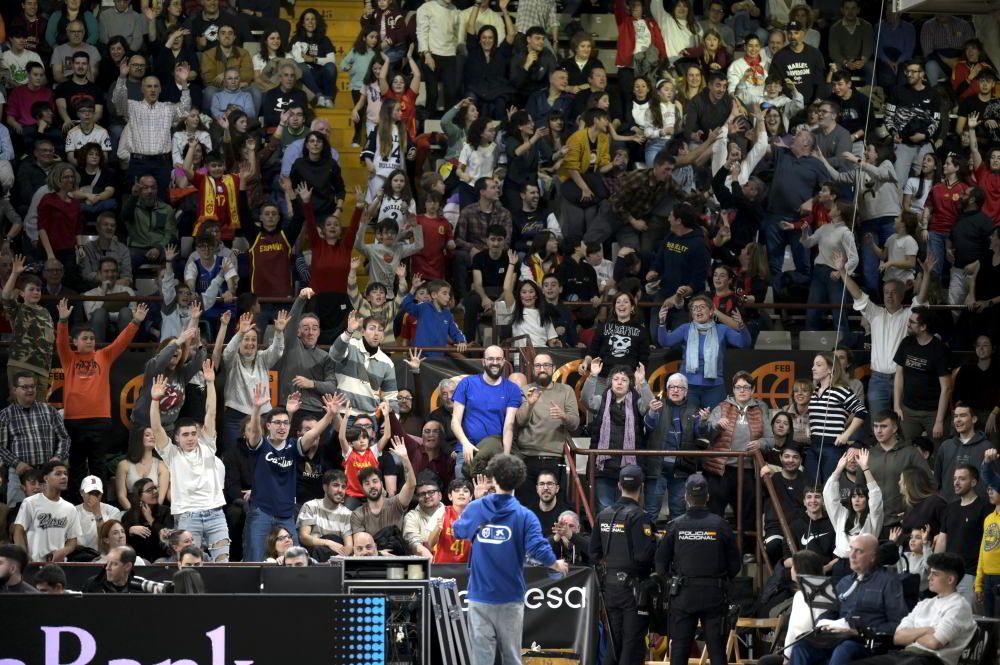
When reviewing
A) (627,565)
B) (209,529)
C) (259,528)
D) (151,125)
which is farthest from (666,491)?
(151,125)

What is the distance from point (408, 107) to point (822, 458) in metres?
6.86

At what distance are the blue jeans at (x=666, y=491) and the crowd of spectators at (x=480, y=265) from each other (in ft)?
0.10

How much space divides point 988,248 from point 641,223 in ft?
12.2

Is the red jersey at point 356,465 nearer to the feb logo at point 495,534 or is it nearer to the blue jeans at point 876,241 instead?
Result: the feb logo at point 495,534

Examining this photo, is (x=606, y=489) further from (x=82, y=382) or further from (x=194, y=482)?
(x=82, y=382)

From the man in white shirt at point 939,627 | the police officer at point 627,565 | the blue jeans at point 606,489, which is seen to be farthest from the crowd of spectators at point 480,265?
the police officer at point 627,565

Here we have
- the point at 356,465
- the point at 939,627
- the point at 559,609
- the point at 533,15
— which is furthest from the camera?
the point at 533,15

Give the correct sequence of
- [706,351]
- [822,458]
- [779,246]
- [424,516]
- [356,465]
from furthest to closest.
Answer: [779,246], [706,351], [822,458], [356,465], [424,516]

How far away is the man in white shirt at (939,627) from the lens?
40.9 feet

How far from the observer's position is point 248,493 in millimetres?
15898

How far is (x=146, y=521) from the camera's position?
50.3ft

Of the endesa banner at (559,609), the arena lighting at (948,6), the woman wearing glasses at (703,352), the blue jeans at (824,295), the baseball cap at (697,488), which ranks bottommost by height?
the endesa banner at (559,609)

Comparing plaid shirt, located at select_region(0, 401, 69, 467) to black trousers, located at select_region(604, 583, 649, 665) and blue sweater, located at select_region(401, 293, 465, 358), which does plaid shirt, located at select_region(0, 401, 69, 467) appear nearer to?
blue sweater, located at select_region(401, 293, 465, 358)

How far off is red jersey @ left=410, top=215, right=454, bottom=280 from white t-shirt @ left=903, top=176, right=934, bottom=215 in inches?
221
